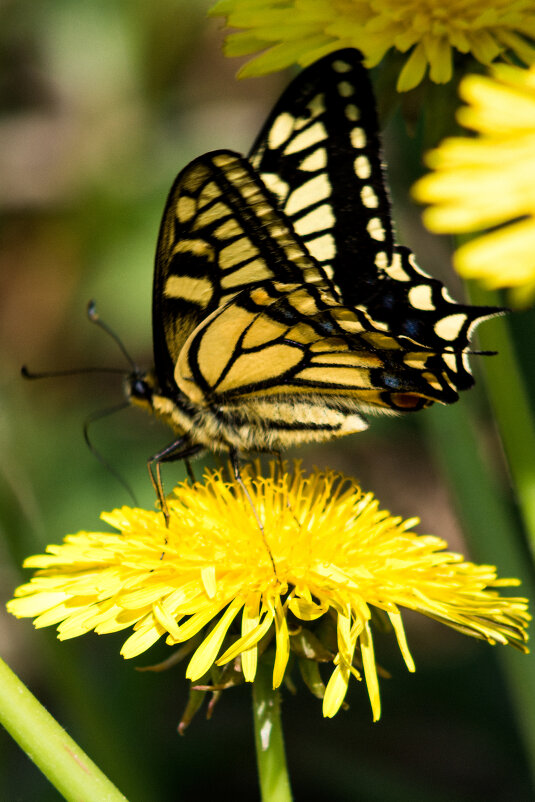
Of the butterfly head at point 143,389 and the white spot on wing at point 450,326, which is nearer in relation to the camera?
the white spot on wing at point 450,326

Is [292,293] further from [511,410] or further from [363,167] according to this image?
[511,410]

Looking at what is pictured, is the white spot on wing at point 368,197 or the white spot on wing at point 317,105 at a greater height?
the white spot on wing at point 317,105

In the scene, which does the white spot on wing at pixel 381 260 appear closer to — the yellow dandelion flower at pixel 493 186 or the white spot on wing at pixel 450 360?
the white spot on wing at pixel 450 360

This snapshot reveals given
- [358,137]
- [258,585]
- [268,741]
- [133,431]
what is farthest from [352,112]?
[133,431]

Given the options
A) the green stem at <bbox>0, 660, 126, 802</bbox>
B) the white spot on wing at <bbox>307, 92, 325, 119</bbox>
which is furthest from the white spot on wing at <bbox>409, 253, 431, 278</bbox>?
the green stem at <bbox>0, 660, 126, 802</bbox>

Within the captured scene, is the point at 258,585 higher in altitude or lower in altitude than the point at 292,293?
lower

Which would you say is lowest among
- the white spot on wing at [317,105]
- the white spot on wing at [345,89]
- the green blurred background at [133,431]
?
the green blurred background at [133,431]

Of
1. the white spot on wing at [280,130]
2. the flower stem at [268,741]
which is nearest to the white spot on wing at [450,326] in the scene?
the white spot on wing at [280,130]
